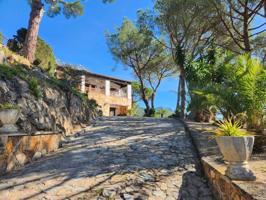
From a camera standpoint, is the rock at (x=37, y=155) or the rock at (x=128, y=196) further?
the rock at (x=37, y=155)

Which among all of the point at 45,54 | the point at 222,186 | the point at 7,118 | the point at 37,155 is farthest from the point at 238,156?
the point at 45,54

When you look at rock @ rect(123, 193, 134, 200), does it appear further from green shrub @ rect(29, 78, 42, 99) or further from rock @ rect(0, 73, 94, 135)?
green shrub @ rect(29, 78, 42, 99)

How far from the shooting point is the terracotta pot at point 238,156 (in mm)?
4223

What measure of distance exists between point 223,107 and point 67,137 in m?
5.26

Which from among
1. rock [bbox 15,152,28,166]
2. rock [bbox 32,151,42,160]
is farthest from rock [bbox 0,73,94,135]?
rock [bbox 15,152,28,166]

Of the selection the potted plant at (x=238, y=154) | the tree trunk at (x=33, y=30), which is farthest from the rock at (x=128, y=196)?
the tree trunk at (x=33, y=30)

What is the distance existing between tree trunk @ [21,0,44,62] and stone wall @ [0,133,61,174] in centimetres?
872

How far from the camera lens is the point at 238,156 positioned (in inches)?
168

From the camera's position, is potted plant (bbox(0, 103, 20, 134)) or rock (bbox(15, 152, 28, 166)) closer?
potted plant (bbox(0, 103, 20, 134))

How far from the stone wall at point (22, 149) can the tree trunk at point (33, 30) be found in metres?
8.72

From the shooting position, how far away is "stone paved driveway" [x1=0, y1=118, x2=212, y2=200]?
5.26 m

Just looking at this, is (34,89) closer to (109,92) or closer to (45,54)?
(45,54)

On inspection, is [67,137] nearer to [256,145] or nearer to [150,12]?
[256,145]

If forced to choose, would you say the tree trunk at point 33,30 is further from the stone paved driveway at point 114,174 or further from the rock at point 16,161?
the rock at point 16,161
